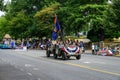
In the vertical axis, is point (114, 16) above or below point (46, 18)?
below

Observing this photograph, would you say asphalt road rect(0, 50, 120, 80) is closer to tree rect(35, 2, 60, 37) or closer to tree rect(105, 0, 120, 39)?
tree rect(105, 0, 120, 39)

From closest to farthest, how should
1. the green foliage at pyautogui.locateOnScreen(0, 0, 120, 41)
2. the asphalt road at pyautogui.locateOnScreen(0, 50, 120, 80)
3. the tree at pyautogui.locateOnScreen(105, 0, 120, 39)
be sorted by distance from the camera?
the asphalt road at pyautogui.locateOnScreen(0, 50, 120, 80), the tree at pyautogui.locateOnScreen(105, 0, 120, 39), the green foliage at pyautogui.locateOnScreen(0, 0, 120, 41)

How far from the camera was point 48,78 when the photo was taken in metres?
17.1

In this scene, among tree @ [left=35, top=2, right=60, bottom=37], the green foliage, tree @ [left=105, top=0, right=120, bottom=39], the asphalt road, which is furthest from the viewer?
tree @ [left=35, top=2, right=60, bottom=37]

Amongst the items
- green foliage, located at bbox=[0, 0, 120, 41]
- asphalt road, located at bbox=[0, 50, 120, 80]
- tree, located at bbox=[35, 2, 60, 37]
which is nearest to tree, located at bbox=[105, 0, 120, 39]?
green foliage, located at bbox=[0, 0, 120, 41]

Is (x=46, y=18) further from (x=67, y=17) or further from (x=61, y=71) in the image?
(x=61, y=71)

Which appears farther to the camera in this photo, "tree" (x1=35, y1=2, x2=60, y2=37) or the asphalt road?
"tree" (x1=35, y1=2, x2=60, y2=37)

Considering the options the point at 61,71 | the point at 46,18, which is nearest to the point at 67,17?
the point at 46,18

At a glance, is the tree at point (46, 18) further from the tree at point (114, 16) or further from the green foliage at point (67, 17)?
the tree at point (114, 16)

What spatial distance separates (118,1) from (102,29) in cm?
1356

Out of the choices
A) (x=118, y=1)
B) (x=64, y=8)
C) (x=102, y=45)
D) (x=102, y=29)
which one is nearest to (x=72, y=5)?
(x=64, y=8)

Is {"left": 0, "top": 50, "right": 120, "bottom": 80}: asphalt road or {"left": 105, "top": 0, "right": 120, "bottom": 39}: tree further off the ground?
{"left": 105, "top": 0, "right": 120, "bottom": 39}: tree

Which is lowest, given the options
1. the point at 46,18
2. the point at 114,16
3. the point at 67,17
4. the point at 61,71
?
the point at 61,71

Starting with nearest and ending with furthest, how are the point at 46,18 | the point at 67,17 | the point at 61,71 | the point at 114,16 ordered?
1. the point at 61,71
2. the point at 114,16
3. the point at 67,17
4. the point at 46,18
